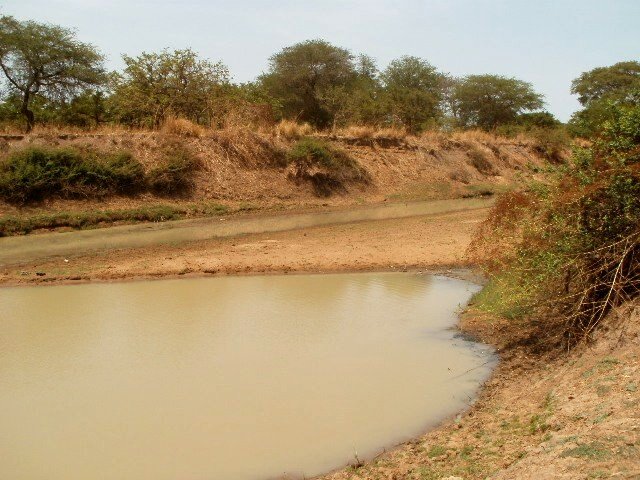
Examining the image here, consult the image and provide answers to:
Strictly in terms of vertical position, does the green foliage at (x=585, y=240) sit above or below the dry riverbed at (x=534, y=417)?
above

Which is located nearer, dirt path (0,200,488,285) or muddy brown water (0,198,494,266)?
dirt path (0,200,488,285)

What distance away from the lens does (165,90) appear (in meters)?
25.2

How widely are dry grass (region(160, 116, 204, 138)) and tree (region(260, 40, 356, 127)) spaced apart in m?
13.6

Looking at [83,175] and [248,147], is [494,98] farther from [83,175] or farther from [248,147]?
[83,175]

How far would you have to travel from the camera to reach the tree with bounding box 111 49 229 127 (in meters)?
24.5

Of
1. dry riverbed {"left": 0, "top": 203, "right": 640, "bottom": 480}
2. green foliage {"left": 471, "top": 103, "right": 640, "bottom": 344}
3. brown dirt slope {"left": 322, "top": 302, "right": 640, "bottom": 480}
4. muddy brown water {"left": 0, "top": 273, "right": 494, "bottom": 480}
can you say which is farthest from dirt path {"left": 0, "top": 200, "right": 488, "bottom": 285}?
brown dirt slope {"left": 322, "top": 302, "right": 640, "bottom": 480}

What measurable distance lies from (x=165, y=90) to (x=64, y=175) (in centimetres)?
778

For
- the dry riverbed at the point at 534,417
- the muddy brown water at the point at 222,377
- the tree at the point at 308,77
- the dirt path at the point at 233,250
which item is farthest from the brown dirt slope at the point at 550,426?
the tree at the point at 308,77

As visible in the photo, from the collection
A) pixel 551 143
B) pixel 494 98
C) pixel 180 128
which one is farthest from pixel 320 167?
pixel 494 98

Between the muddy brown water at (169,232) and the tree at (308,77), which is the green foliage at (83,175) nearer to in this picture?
the muddy brown water at (169,232)

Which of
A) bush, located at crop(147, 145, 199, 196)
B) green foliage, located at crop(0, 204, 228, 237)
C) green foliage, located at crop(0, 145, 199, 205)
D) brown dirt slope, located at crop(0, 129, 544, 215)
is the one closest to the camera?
green foliage, located at crop(0, 204, 228, 237)

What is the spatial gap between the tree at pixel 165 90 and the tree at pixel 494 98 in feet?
83.7

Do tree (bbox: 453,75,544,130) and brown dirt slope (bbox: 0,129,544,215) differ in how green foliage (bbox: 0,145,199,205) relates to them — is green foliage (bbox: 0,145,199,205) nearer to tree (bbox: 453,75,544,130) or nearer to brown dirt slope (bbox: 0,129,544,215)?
brown dirt slope (bbox: 0,129,544,215)

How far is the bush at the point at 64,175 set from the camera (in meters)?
17.8
